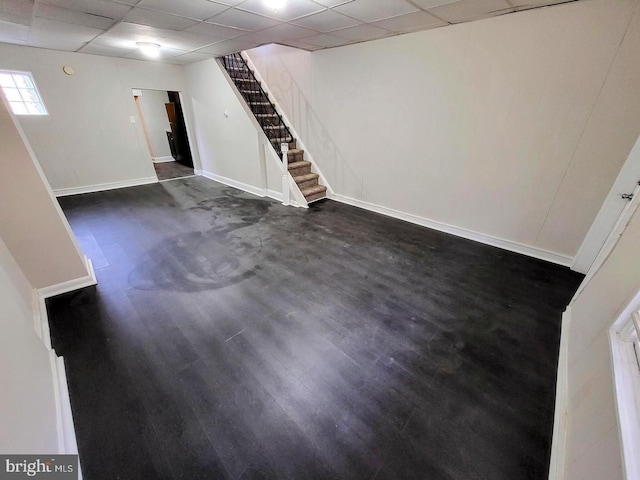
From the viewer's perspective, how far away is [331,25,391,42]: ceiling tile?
10.2 ft

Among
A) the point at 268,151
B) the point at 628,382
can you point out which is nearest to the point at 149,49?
the point at 268,151

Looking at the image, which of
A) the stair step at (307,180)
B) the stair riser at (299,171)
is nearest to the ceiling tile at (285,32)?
the stair riser at (299,171)

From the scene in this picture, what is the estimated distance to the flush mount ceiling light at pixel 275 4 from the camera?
2.33 metres

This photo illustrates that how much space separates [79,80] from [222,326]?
5.88 m

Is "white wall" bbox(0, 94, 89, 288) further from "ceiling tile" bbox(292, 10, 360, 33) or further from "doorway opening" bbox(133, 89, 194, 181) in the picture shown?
"doorway opening" bbox(133, 89, 194, 181)

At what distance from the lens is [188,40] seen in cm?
373

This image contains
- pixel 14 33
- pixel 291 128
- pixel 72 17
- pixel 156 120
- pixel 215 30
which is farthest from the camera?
pixel 156 120

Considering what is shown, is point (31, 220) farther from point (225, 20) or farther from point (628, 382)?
point (628, 382)

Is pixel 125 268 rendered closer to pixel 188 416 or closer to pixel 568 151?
pixel 188 416

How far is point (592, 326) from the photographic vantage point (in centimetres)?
148

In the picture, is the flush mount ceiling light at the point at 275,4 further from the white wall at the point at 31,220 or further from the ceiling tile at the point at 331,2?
the white wall at the point at 31,220

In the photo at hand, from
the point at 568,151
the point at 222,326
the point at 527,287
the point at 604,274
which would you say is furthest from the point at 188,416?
the point at 568,151

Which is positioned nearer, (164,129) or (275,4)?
(275,4)

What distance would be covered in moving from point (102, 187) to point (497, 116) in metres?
7.14
